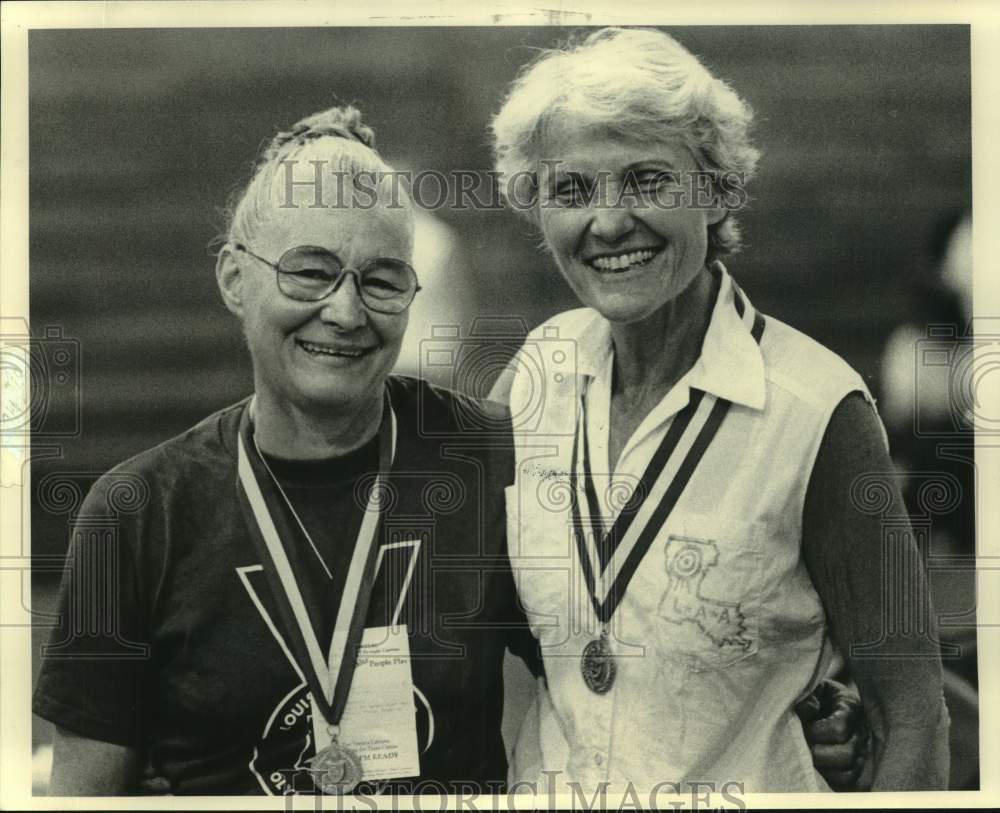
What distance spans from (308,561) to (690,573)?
1.19 meters

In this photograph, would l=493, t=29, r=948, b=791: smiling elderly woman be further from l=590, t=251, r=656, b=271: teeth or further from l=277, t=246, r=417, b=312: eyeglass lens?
l=277, t=246, r=417, b=312: eyeglass lens

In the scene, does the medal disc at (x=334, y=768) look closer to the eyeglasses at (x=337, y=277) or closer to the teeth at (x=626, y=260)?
the eyeglasses at (x=337, y=277)

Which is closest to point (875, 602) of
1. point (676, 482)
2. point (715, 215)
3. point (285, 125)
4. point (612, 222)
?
point (676, 482)

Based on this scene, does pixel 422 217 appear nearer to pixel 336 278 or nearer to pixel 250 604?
pixel 336 278

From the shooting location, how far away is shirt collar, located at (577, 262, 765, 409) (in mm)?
3398

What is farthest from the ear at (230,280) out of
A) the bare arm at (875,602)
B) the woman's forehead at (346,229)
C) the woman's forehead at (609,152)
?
the bare arm at (875,602)

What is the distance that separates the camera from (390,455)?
3.44m

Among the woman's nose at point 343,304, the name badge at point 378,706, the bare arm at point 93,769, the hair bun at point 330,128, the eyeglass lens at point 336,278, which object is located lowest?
the bare arm at point 93,769

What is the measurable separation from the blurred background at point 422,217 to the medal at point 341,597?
275 millimetres

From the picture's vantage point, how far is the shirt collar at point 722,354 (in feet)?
11.1

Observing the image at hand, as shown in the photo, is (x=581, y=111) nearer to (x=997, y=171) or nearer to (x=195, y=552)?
(x=997, y=171)

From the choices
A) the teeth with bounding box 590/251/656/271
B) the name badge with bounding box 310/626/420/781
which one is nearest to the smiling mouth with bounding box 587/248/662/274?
the teeth with bounding box 590/251/656/271

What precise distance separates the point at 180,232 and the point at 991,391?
2.66 metres

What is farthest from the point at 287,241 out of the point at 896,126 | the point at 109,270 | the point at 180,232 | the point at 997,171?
the point at 997,171
